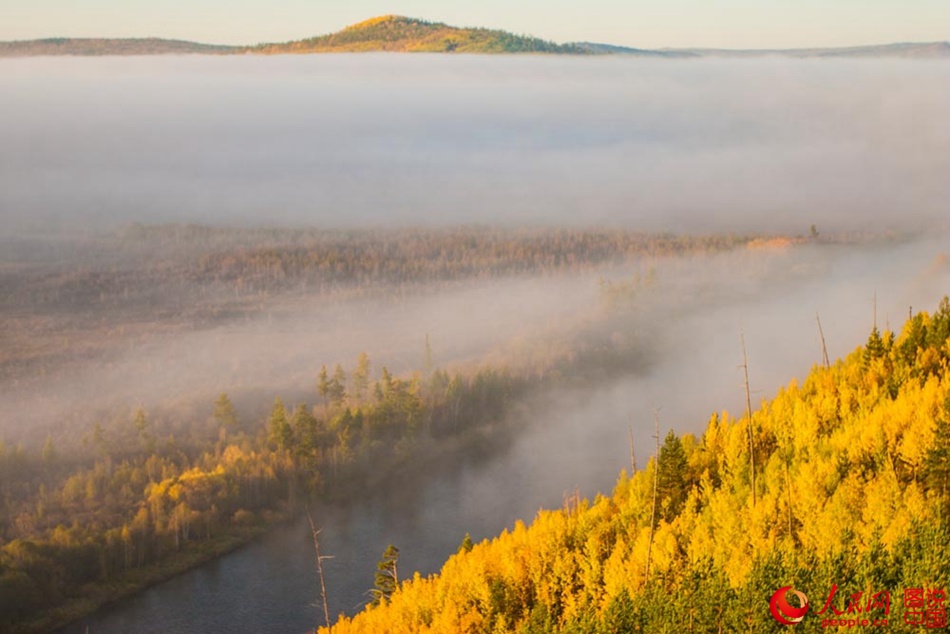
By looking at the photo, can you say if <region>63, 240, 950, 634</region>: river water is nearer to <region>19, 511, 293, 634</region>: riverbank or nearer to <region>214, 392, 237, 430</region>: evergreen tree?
<region>19, 511, 293, 634</region>: riverbank

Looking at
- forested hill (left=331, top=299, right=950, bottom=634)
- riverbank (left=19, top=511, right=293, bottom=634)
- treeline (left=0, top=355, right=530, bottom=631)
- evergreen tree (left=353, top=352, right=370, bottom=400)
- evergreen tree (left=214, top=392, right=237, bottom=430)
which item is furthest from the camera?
evergreen tree (left=353, top=352, right=370, bottom=400)

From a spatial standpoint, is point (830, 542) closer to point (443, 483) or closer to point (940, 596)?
point (940, 596)

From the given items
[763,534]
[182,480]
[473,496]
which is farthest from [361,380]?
[763,534]

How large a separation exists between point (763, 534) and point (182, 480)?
8447cm

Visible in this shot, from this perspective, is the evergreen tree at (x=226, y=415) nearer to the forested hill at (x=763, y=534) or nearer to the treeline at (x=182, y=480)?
the treeline at (x=182, y=480)

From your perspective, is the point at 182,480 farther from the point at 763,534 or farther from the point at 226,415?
the point at 763,534

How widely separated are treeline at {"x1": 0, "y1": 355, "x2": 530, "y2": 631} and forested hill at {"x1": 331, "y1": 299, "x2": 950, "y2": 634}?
40.0 metres

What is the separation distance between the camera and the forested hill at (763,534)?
3797 centimetres

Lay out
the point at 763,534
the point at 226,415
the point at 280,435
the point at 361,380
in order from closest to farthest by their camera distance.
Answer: the point at 763,534 < the point at 280,435 < the point at 226,415 < the point at 361,380

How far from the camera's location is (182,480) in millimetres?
114125

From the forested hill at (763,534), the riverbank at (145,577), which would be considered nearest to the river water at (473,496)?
the riverbank at (145,577)

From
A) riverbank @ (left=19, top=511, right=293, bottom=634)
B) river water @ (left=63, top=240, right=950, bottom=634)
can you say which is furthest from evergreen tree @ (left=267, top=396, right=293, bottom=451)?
riverbank @ (left=19, top=511, right=293, bottom=634)

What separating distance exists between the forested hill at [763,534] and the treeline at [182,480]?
40.0 metres

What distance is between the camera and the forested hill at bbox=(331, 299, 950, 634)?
37969mm
